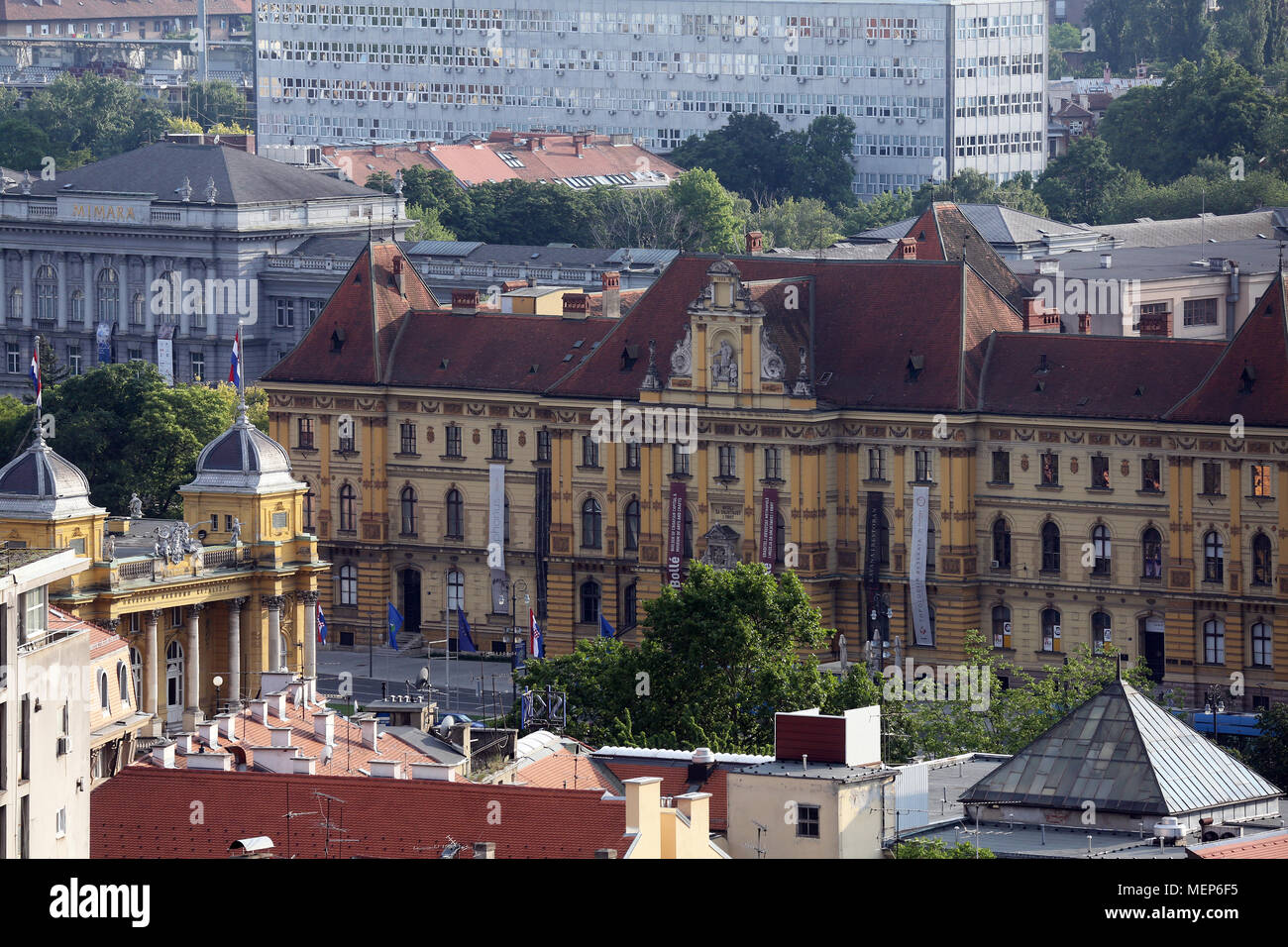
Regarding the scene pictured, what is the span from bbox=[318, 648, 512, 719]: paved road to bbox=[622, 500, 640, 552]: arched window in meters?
7.23

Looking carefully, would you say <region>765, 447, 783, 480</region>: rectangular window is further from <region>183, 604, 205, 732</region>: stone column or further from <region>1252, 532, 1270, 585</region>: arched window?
<region>183, 604, 205, 732</region>: stone column

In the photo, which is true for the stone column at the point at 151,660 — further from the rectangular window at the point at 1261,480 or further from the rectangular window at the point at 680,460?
the rectangular window at the point at 1261,480

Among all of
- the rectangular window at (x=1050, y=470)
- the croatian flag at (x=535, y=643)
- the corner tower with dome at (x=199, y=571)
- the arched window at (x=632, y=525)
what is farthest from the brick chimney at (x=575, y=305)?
the corner tower with dome at (x=199, y=571)

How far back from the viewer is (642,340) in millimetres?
164125

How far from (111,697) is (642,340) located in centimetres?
6134

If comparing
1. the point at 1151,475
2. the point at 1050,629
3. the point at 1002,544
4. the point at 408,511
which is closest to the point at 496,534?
the point at 408,511

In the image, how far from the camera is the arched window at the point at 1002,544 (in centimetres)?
15538

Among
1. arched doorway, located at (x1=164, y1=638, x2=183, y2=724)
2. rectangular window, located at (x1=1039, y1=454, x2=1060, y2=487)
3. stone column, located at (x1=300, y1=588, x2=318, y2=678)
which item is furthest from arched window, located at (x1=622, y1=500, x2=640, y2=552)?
arched doorway, located at (x1=164, y1=638, x2=183, y2=724)

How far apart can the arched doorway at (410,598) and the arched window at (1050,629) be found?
3014cm

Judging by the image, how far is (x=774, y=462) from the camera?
159 metres

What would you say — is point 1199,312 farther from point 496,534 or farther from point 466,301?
point 496,534

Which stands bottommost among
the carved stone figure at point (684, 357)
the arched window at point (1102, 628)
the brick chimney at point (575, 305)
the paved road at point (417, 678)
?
the paved road at point (417, 678)
